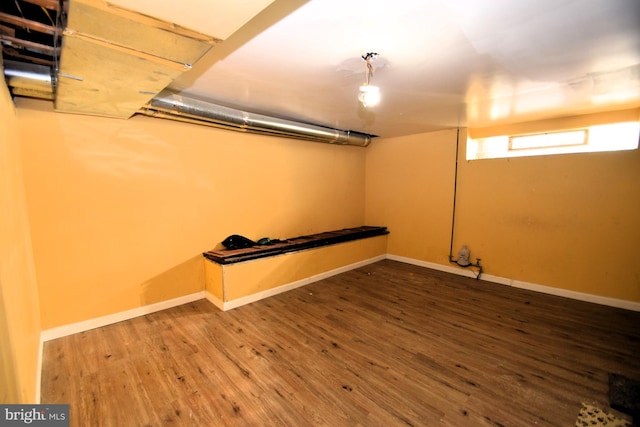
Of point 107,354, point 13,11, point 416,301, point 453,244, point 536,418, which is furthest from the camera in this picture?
point 453,244

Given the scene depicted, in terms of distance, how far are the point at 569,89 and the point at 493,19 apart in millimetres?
1667

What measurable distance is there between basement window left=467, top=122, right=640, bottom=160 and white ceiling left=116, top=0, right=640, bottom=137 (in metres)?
0.35

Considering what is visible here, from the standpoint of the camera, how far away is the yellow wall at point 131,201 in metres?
2.28

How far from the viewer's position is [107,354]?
2.13 metres

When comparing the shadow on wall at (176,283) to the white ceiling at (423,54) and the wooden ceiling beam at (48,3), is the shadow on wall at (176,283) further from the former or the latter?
the wooden ceiling beam at (48,3)

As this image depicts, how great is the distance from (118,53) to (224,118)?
1.48 m

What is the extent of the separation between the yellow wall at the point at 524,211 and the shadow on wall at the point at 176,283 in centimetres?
337

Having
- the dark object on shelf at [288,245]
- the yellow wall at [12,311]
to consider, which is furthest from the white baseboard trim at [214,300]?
the yellow wall at [12,311]

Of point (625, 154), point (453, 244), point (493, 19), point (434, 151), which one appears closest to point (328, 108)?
point (493, 19)

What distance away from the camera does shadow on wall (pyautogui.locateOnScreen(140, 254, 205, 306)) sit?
2.81 metres

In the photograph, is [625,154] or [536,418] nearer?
[536,418]

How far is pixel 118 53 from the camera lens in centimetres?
132

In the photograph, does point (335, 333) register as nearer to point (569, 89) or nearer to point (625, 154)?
point (569, 89)

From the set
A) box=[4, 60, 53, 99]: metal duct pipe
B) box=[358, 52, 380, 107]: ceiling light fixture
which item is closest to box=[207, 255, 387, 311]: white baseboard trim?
box=[4, 60, 53, 99]: metal duct pipe
